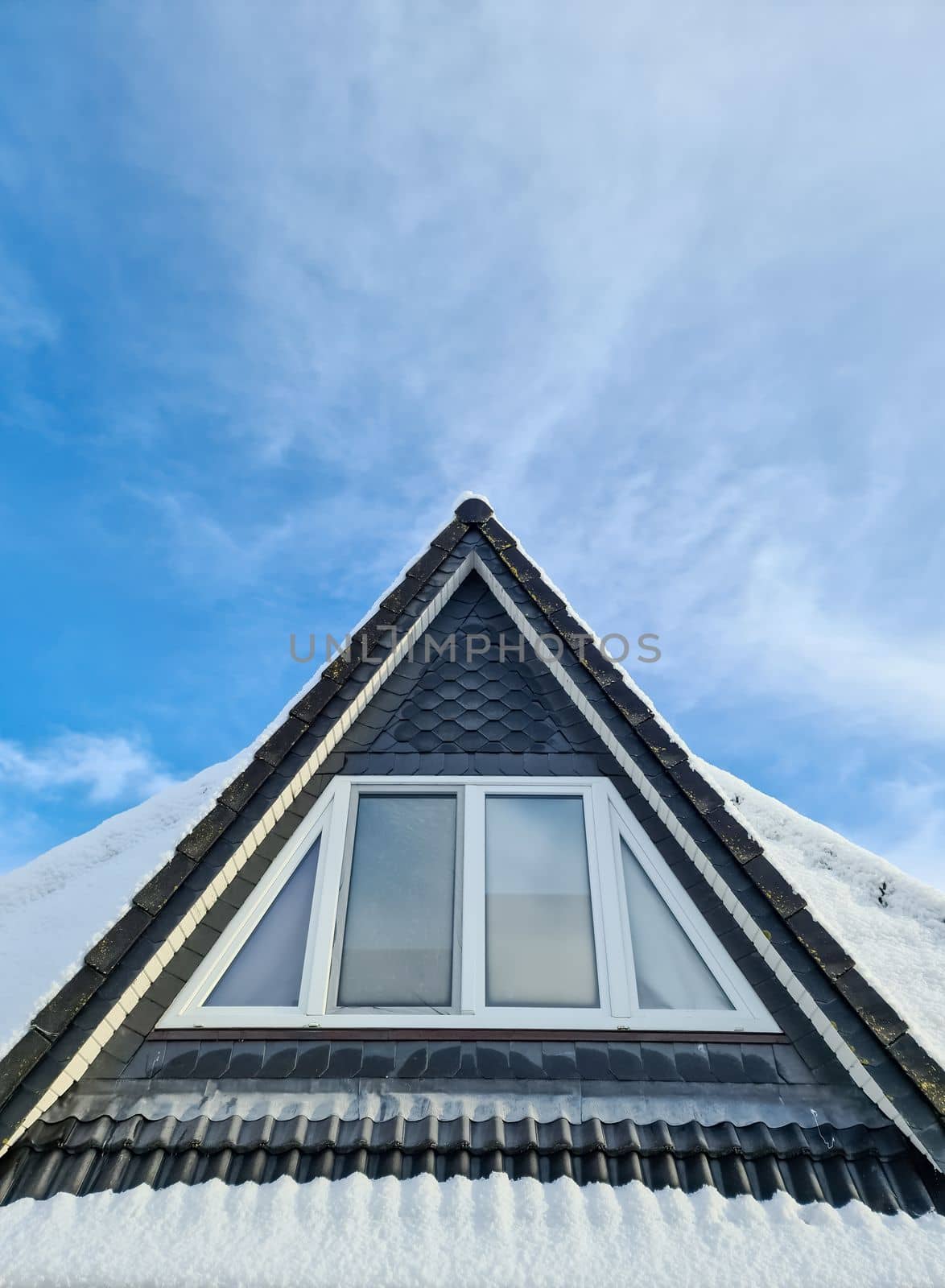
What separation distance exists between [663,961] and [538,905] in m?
0.72

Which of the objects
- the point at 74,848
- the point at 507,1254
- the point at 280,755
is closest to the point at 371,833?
the point at 280,755

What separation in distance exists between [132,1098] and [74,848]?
635 centimetres

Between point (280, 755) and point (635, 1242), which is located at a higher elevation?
point (280, 755)

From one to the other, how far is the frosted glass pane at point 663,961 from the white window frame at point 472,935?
46 millimetres

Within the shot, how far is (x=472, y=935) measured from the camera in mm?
4008

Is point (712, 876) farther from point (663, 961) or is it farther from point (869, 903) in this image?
point (869, 903)

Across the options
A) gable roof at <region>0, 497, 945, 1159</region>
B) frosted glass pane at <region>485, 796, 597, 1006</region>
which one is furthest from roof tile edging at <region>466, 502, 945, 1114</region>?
frosted glass pane at <region>485, 796, 597, 1006</region>

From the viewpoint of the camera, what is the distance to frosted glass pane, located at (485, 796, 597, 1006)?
393 cm

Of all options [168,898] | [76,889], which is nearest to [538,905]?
[168,898]

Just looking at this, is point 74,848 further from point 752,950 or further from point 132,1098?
point 752,950

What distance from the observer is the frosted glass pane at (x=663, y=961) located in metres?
3.90

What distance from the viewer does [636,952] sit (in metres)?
4.06

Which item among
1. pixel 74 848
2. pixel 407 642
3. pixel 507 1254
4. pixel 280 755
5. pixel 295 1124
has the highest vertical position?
pixel 74 848

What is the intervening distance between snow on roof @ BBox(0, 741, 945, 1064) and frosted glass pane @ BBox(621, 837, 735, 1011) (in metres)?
0.66
